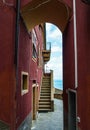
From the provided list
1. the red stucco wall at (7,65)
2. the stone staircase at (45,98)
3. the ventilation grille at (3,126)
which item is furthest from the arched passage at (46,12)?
the stone staircase at (45,98)

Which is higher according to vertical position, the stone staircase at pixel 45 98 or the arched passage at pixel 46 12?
the arched passage at pixel 46 12

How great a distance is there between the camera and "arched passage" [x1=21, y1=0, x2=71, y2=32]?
19.7 feet

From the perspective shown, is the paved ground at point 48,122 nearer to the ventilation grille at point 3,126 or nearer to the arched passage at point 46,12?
the arched passage at point 46,12

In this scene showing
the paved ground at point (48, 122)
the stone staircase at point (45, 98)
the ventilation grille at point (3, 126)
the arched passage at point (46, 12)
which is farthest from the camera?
the stone staircase at point (45, 98)

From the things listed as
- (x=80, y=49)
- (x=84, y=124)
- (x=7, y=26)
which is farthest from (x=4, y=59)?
(x=84, y=124)

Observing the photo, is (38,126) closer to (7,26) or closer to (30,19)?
(30,19)

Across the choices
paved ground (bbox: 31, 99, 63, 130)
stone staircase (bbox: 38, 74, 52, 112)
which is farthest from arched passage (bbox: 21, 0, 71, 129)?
stone staircase (bbox: 38, 74, 52, 112)

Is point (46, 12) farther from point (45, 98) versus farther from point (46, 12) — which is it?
point (45, 98)

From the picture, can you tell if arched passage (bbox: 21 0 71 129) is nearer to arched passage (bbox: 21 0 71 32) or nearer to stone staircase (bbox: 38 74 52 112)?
arched passage (bbox: 21 0 71 32)

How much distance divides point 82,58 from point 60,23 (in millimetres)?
3066

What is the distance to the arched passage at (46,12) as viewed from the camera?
601 cm

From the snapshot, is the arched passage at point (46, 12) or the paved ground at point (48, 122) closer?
the arched passage at point (46, 12)

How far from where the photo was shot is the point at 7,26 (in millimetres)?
5203

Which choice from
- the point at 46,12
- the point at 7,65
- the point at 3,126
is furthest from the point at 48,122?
the point at 7,65
